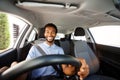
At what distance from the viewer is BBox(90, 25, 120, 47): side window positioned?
4.78m

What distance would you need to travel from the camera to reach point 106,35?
5.57m

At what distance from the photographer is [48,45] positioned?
296 cm

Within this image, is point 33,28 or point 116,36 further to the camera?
point 116,36

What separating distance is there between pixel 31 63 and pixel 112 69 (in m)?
3.38

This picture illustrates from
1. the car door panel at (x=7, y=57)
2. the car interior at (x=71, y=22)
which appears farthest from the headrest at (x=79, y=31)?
the car door panel at (x=7, y=57)

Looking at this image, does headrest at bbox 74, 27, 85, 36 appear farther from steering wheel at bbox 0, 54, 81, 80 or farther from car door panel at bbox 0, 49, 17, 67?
steering wheel at bbox 0, 54, 81, 80

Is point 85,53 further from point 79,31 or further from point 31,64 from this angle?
point 31,64

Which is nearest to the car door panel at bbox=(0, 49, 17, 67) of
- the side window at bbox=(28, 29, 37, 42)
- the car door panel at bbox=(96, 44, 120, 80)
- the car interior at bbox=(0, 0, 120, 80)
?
the car interior at bbox=(0, 0, 120, 80)

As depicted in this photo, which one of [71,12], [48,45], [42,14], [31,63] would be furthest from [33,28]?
[31,63]

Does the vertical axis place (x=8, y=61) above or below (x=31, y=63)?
below

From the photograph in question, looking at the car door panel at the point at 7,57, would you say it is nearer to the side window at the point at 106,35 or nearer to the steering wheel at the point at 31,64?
the side window at the point at 106,35

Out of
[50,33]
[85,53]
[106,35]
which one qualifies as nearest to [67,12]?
[50,33]

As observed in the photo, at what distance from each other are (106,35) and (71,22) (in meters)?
1.60

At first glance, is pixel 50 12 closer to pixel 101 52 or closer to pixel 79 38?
pixel 79 38
